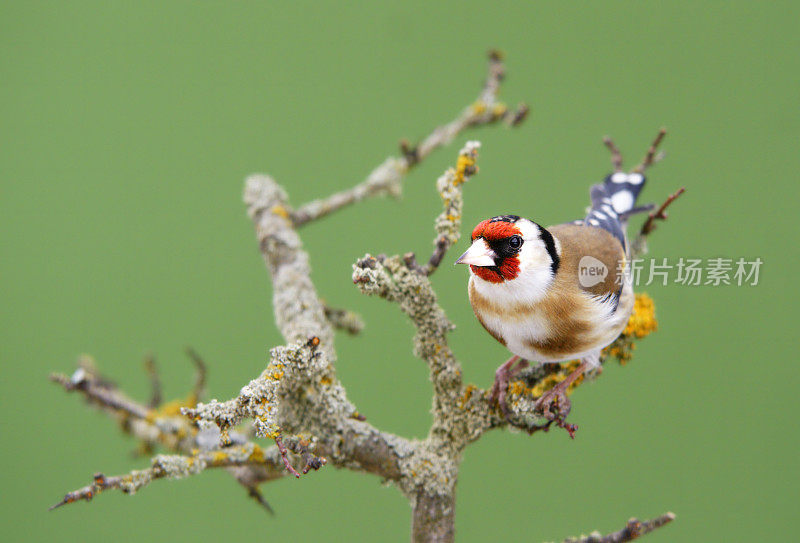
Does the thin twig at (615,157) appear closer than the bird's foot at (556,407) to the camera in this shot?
No

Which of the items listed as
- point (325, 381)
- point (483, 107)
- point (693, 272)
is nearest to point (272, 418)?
point (325, 381)

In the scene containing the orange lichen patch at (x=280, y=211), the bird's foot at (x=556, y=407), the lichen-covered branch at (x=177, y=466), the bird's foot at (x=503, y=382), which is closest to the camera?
the lichen-covered branch at (x=177, y=466)

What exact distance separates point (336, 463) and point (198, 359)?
0.68 meters

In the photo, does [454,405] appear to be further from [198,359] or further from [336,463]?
[198,359]

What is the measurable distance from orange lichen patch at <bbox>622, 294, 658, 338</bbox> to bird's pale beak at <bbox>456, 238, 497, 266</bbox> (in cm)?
45

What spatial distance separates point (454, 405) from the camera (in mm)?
1399

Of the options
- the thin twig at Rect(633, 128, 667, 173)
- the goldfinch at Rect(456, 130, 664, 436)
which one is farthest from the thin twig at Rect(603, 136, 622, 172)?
the goldfinch at Rect(456, 130, 664, 436)

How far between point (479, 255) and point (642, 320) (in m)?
0.51

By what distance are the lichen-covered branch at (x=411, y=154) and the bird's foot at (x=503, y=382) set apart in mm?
740

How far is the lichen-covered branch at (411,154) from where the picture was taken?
195 cm

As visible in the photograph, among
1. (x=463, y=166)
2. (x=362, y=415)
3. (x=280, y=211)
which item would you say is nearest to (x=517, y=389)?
(x=362, y=415)

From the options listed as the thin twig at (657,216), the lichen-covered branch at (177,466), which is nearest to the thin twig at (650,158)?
the thin twig at (657,216)

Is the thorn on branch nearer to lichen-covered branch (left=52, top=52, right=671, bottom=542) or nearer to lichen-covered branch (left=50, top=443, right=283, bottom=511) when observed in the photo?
lichen-covered branch (left=52, top=52, right=671, bottom=542)

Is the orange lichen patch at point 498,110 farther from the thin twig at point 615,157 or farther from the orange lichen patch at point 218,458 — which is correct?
the orange lichen patch at point 218,458
